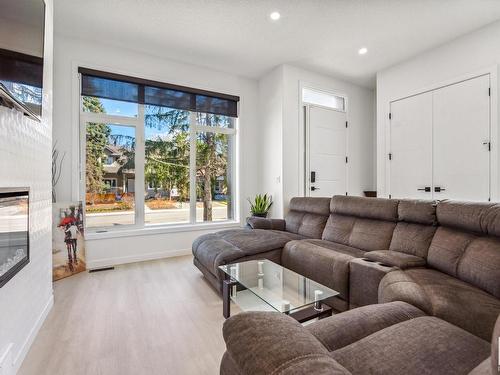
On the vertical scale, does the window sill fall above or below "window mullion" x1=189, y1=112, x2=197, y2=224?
below

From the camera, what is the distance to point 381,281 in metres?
1.73

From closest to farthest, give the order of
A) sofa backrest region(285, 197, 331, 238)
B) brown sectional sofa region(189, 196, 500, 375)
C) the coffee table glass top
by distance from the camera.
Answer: brown sectional sofa region(189, 196, 500, 375) → the coffee table glass top → sofa backrest region(285, 197, 331, 238)

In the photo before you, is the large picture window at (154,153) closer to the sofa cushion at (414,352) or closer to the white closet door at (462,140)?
the white closet door at (462,140)

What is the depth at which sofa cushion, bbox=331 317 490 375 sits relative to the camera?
2.85ft

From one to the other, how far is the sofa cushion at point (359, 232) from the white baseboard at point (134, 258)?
2.17 m

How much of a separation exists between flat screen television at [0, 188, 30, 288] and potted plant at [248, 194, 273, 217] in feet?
9.45

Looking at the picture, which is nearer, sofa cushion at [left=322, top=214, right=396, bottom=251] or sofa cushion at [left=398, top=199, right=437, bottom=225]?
sofa cushion at [left=398, top=199, right=437, bottom=225]

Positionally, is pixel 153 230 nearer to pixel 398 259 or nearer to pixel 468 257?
pixel 398 259

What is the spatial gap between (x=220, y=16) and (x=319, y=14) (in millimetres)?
1090

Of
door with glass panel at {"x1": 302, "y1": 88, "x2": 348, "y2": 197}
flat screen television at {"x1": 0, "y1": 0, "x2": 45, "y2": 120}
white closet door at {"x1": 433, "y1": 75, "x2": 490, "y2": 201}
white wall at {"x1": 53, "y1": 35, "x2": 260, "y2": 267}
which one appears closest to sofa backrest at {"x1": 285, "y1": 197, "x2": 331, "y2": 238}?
door with glass panel at {"x1": 302, "y1": 88, "x2": 348, "y2": 197}

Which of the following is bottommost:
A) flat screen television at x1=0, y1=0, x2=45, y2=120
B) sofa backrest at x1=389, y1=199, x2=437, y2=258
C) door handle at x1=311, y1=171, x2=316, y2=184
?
sofa backrest at x1=389, y1=199, x2=437, y2=258

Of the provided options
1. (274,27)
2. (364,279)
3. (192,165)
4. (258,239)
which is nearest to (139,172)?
(192,165)

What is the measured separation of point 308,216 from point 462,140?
216cm

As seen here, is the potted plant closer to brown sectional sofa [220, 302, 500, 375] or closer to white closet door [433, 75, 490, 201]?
white closet door [433, 75, 490, 201]
